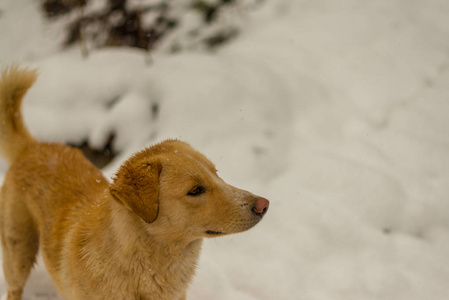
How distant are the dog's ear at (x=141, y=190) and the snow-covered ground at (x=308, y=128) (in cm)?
139

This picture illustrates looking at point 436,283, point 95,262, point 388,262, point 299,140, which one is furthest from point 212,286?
point 299,140

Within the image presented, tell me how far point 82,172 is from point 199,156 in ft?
3.15

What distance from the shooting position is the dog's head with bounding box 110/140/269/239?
5.82 feet

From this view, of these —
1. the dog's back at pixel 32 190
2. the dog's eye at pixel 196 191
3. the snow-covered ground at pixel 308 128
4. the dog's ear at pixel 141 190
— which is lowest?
the snow-covered ground at pixel 308 128

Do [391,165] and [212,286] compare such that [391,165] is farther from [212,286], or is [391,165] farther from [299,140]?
[212,286]

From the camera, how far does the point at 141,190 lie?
5.82 feet

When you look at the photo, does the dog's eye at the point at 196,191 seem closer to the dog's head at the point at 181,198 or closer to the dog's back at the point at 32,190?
the dog's head at the point at 181,198

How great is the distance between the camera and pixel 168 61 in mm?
5266

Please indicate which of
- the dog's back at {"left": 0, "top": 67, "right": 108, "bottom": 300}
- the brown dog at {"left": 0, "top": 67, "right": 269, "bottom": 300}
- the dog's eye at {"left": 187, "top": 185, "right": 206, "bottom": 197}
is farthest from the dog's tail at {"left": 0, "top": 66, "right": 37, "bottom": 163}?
the dog's eye at {"left": 187, "top": 185, "right": 206, "bottom": 197}

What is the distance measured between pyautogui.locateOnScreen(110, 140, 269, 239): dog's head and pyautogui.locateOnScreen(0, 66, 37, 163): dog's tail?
50.0 inches

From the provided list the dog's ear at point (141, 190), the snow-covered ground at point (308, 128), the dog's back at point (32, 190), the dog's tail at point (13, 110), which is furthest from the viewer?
the snow-covered ground at point (308, 128)

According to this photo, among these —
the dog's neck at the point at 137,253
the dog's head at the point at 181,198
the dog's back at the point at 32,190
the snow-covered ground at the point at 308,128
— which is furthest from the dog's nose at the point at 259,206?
the snow-covered ground at the point at 308,128

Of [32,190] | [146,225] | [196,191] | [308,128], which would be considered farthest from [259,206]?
[308,128]

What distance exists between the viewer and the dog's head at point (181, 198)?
1.77 meters
